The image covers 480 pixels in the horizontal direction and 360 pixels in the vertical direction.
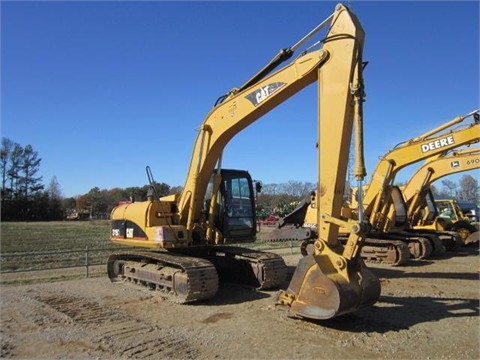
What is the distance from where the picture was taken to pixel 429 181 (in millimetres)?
18875

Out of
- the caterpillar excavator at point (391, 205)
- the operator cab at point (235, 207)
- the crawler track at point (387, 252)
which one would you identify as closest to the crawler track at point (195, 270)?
the operator cab at point (235, 207)

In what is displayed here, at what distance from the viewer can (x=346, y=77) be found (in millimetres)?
7395

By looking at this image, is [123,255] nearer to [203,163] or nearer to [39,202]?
[203,163]

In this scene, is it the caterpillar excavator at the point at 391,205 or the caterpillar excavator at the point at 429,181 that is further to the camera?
the caterpillar excavator at the point at 429,181

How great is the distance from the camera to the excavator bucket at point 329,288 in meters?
6.64

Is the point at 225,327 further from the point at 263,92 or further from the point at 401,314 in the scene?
the point at 263,92

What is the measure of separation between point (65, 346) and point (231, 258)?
5120 millimetres

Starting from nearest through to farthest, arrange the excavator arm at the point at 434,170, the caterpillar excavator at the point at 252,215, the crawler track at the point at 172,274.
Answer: the caterpillar excavator at the point at 252,215, the crawler track at the point at 172,274, the excavator arm at the point at 434,170

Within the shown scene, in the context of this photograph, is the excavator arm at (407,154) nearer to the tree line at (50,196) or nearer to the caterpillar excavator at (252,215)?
the caterpillar excavator at (252,215)

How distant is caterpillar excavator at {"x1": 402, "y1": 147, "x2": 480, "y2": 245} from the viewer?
18453 mm

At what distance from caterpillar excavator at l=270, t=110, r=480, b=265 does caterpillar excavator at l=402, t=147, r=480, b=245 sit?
1.89m

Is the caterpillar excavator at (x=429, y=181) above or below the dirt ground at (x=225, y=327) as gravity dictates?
above

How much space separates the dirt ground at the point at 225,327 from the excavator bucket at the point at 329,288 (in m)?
0.39

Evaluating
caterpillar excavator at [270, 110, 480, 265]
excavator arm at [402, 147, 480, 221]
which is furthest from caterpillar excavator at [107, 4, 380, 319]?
excavator arm at [402, 147, 480, 221]
